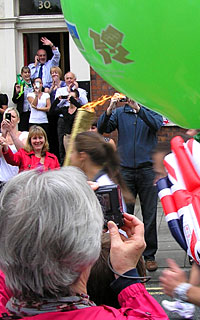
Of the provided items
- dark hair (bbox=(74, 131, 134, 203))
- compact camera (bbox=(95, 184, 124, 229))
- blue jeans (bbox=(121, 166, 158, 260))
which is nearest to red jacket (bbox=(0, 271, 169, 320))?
compact camera (bbox=(95, 184, 124, 229))

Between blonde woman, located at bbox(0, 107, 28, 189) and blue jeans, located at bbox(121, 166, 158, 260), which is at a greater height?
blonde woman, located at bbox(0, 107, 28, 189)

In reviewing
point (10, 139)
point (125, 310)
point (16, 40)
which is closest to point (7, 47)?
point (16, 40)

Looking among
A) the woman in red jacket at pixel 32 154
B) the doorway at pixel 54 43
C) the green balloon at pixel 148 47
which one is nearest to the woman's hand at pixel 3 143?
the woman in red jacket at pixel 32 154

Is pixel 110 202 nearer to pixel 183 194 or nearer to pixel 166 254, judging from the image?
pixel 183 194

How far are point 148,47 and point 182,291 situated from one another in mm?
852

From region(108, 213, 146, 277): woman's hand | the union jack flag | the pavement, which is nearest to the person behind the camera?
region(108, 213, 146, 277): woman's hand

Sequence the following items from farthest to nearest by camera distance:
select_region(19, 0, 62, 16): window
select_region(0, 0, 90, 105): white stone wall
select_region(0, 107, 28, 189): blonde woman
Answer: select_region(19, 0, 62, 16): window → select_region(0, 0, 90, 105): white stone wall → select_region(0, 107, 28, 189): blonde woman

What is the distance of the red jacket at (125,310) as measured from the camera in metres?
1.46

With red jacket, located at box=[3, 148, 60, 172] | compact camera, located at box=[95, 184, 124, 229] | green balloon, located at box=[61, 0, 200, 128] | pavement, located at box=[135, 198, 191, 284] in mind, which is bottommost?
pavement, located at box=[135, 198, 191, 284]

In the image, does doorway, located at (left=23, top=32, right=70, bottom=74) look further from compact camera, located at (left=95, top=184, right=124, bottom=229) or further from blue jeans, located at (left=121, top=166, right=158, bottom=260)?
compact camera, located at (left=95, top=184, right=124, bottom=229)

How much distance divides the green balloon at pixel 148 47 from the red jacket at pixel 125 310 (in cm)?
69

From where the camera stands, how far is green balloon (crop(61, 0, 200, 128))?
1749 mm

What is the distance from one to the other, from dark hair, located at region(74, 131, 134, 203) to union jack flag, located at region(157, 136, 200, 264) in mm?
1472

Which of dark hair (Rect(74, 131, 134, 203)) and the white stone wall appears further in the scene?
the white stone wall
